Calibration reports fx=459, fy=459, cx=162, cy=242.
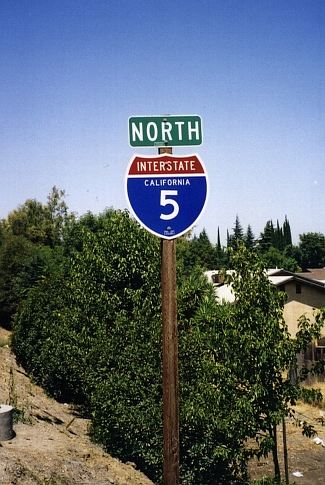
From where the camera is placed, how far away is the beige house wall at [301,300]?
3186cm

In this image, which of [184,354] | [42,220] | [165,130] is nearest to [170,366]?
[165,130]

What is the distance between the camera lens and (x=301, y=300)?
32000mm

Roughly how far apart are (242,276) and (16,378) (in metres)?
14.1

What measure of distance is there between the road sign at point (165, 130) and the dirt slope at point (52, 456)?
7.20 meters

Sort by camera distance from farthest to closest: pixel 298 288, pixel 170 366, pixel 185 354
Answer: pixel 298 288, pixel 185 354, pixel 170 366

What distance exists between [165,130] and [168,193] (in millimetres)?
617

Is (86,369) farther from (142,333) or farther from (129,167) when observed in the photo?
(129,167)

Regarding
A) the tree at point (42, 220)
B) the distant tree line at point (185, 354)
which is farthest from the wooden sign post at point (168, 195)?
the tree at point (42, 220)

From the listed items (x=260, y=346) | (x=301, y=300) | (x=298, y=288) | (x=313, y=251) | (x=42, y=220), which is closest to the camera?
(x=260, y=346)

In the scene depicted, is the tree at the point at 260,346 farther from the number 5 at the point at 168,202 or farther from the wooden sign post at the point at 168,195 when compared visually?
the number 5 at the point at 168,202

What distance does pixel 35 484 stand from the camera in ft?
29.0

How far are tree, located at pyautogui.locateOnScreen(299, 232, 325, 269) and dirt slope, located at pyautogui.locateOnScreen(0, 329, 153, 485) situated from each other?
86292mm

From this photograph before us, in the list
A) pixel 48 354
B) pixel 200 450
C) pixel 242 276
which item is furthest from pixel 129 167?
pixel 48 354

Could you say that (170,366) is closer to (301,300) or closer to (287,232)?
(301,300)
